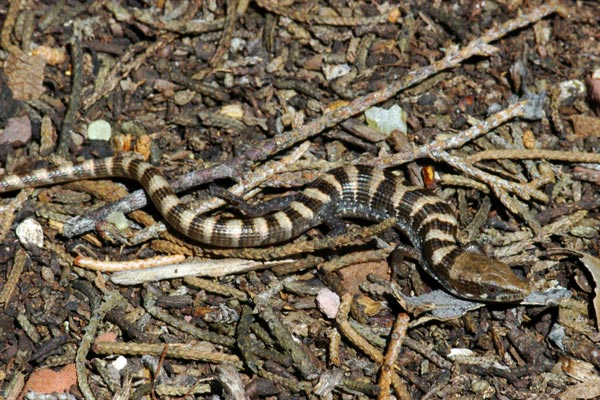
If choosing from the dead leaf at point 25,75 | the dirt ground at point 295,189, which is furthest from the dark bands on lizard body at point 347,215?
the dead leaf at point 25,75

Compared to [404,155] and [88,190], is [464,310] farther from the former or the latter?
[88,190]

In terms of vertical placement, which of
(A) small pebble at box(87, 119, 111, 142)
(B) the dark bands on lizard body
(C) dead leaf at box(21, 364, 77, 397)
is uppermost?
(A) small pebble at box(87, 119, 111, 142)

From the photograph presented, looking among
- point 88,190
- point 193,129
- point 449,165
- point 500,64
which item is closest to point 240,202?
point 193,129

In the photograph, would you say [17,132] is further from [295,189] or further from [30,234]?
[295,189]

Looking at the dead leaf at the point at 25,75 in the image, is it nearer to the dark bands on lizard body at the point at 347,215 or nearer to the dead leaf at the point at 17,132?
the dead leaf at the point at 17,132

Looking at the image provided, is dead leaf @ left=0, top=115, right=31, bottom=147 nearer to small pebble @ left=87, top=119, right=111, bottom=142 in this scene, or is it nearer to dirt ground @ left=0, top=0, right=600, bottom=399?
dirt ground @ left=0, top=0, right=600, bottom=399

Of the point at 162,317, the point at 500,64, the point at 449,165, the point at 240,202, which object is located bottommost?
the point at 162,317


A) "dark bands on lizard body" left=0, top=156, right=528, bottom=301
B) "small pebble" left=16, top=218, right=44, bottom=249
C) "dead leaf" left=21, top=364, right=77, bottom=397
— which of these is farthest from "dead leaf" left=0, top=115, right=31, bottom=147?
"dead leaf" left=21, top=364, right=77, bottom=397

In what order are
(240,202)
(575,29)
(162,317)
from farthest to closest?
(575,29) → (240,202) → (162,317)
